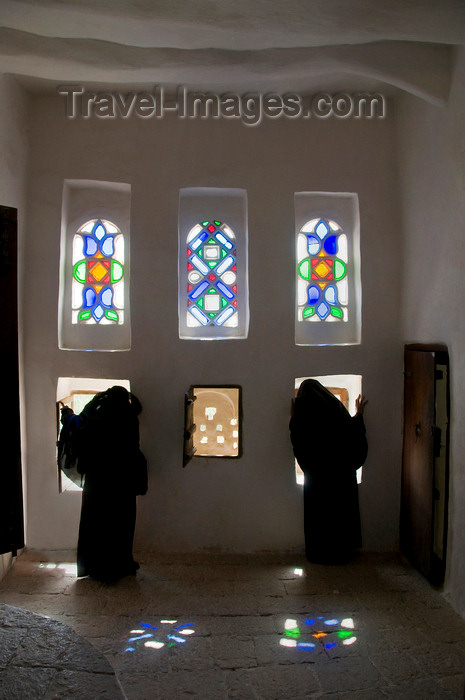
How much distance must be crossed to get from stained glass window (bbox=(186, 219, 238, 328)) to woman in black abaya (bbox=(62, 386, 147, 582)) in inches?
49.1

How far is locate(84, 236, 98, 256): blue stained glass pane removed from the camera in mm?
4926

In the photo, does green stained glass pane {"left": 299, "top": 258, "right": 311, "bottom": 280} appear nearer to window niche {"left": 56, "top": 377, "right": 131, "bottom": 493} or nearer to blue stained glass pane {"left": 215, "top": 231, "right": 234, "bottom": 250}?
blue stained glass pane {"left": 215, "top": 231, "right": 234, "bottom": 250}

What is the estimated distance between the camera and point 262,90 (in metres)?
4.63

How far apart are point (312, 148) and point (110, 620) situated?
4296 millimetres

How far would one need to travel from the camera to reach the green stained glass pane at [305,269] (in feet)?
16.3

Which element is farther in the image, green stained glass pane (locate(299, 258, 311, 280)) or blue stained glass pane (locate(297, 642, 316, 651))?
green stained glass pane (locate(299, 258, 311, 280))

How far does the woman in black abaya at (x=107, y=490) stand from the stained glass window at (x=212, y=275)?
1.25m

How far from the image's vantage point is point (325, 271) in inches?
196

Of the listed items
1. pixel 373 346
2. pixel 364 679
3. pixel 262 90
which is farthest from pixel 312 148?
pixel 364 679

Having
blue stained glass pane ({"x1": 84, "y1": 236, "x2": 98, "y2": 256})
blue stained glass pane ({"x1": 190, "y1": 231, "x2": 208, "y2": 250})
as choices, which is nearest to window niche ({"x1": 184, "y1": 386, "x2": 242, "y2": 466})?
blue stained glass pane ({"x1": 190, "y1": 231, "x2": 208, "y2": 250})

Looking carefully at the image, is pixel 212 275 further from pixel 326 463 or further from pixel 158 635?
pixel 158 635

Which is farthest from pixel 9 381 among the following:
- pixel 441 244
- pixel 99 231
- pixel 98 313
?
pixel 441 244

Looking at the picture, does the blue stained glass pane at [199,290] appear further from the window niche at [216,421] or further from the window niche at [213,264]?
the window niche at [216,421]

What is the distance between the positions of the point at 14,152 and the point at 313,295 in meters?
2.98
